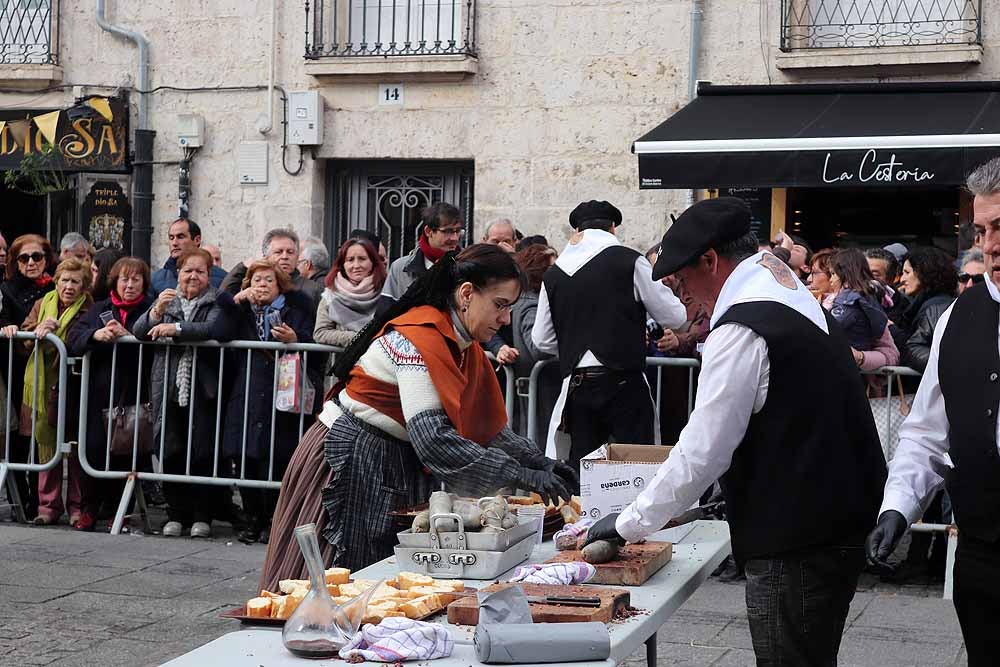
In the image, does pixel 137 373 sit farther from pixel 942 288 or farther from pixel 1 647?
pixel 942 288

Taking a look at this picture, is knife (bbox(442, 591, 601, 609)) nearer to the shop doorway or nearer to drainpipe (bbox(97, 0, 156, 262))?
the shop doorway

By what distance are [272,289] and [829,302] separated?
324 cm

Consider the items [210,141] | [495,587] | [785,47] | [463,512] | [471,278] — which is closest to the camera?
[495,587]

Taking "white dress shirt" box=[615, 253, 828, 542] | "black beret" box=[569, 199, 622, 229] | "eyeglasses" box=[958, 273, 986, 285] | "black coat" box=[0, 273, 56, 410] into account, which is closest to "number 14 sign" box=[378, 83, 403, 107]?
"black coat" box=[0, 273, 56, 410]

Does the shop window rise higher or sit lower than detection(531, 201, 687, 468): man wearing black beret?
higher

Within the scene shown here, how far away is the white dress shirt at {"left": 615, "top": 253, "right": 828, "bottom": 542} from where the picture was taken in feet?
12.4

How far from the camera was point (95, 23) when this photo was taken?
47.3 feet

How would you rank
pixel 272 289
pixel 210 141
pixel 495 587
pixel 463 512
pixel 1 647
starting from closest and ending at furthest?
1. pixel 495 587
2. pixel 463 512
3. pixel 1 647
4. pixel 272 289
5. pixel 210 141

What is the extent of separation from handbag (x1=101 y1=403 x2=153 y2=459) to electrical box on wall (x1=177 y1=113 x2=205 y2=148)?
17.6ft

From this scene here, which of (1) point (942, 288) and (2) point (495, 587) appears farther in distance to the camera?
(1) point (942, 288)

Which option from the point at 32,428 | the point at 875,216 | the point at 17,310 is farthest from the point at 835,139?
the point at 32,428

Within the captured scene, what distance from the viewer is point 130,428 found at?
9.08 meters

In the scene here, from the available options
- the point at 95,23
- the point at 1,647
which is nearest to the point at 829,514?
the point at 1,647

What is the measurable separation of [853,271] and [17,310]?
5.28 metres
